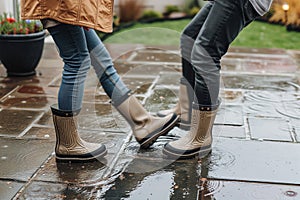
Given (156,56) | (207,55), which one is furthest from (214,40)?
(156,56)

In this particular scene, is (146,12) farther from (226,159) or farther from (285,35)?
(226,159)

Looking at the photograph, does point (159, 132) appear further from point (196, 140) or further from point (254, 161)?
point (254, 161)

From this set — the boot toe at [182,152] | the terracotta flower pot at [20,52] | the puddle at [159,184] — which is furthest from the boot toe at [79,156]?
the terracotta flower pot at [20,52]

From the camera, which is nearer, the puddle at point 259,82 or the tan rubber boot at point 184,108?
the tan rubber boot at point 184,108

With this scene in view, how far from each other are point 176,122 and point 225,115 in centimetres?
66

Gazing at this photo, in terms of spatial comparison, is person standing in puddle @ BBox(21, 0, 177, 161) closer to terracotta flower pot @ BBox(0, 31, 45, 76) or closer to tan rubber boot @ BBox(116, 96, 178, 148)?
tan rubber boot @ BBox(116, 96, 178, 148)

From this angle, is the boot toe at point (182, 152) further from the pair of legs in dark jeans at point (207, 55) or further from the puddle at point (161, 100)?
the puddle at point (161, 100)

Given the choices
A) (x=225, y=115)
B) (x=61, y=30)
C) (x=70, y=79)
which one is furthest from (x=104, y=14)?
(x=225, y=115)

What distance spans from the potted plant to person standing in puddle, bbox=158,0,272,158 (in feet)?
6.51

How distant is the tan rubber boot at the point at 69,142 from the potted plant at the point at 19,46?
6.45 feet

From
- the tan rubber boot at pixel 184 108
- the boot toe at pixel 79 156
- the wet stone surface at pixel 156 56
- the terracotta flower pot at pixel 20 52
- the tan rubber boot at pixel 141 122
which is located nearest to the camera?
the boot toe at pixel 79 156

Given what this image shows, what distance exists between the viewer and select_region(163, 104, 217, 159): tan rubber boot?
292cm

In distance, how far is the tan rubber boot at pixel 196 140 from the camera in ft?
9.59

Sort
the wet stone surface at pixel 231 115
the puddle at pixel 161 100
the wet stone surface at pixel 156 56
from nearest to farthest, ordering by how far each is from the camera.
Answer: the wet stone surface at pixel 231 115
the puddle at pixel 161 100
the wet stone surface at pixel 156 56
